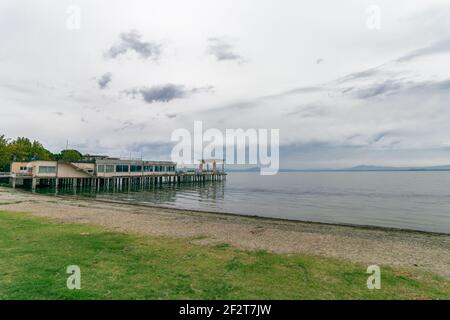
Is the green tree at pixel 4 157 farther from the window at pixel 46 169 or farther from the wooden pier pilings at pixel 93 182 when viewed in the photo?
the window at pixel 46 169

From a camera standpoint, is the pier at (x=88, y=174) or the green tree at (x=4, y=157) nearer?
the pier at (x=88, y=174)

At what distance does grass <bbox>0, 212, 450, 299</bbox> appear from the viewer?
22.8ft

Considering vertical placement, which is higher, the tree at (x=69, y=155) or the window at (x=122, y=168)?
the tree at (x=69, y=155)

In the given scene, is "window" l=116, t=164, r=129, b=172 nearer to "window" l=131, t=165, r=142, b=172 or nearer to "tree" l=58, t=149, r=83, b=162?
"window" l=131, t=165, r=142, b=172

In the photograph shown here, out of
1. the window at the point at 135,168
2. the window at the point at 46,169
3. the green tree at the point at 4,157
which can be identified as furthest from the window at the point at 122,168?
the green tree at the point at 4,157

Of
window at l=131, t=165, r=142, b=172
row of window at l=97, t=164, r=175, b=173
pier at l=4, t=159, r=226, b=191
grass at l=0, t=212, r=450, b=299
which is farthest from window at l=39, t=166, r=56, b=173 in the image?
grass at l=0, t=212, r=450, b=299

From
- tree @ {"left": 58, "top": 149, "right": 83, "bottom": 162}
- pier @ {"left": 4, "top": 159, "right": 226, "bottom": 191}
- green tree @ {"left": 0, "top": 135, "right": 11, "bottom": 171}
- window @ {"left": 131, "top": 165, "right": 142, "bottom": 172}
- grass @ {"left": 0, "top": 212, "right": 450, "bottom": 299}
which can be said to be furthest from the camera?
tree @ {"left": 58, "top": 149, "right": 83, "bottom": 162}

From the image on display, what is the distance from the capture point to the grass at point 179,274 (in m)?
6.95

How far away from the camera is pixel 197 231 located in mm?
15812

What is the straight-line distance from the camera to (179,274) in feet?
27.1

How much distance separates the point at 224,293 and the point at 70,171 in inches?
2317
